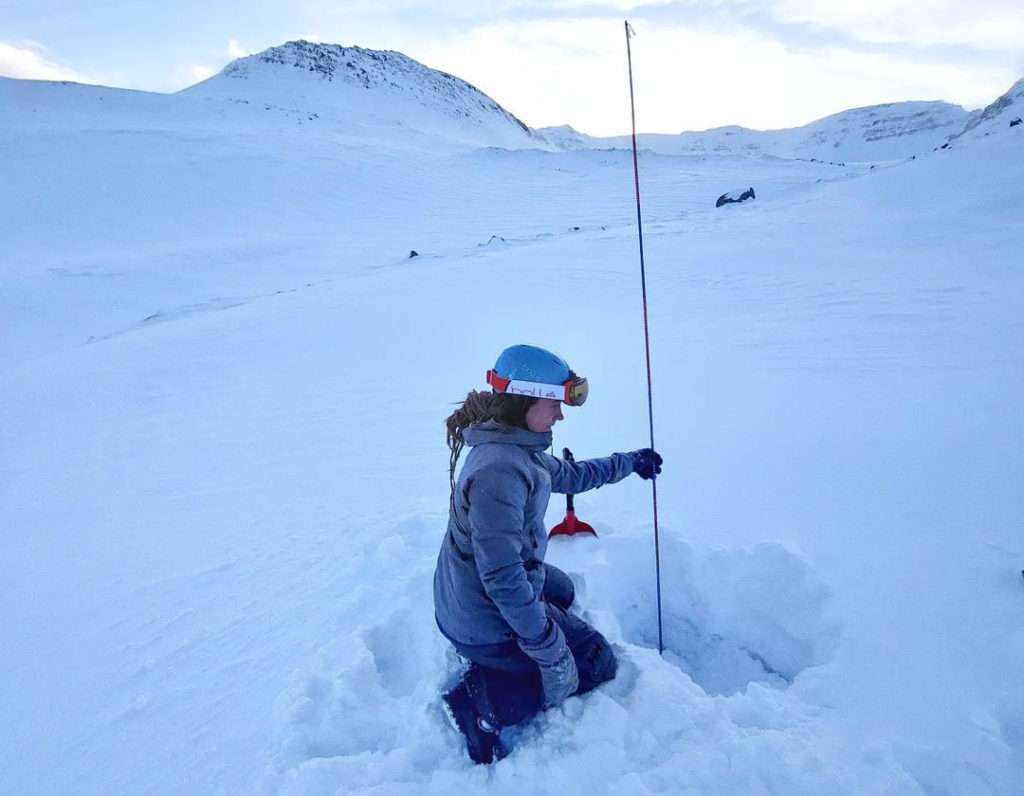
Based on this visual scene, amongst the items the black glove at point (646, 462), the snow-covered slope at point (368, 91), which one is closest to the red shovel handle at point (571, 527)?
the black glove at point (646, 462)

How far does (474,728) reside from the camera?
2295 millimetres

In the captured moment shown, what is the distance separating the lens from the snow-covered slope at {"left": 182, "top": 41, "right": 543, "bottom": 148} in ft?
177

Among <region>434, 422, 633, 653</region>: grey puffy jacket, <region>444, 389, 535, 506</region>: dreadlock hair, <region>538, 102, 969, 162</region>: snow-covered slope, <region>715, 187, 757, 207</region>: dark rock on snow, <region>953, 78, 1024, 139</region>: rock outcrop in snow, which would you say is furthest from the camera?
<region>538, 102, 969, 162</region>: snow-covered slope

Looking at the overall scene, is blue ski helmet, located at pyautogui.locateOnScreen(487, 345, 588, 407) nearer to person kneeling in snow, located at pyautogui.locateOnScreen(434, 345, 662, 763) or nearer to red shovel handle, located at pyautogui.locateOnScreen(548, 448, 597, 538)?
person kneeling in snow, located at pyautogui.locateOnScreen(434, 345, 662, 763)

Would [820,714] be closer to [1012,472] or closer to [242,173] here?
[1012,472]

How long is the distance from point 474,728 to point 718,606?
148 cm

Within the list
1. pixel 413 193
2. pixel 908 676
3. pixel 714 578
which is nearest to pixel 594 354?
pixel 714 578

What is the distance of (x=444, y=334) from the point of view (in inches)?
325

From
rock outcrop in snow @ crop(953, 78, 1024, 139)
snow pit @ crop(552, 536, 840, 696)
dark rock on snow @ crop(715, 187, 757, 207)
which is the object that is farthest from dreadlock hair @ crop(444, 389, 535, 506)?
rock outcrop in snow @ crop(953, 78, 1024, 139)

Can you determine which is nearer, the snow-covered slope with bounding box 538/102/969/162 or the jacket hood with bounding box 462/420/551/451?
the jacket hood with bounding box 462/420/551/451

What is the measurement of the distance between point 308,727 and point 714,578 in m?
2.05

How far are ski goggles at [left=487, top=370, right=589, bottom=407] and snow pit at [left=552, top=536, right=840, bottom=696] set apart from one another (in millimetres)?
1360

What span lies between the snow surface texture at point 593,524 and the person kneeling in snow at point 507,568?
0.51ft

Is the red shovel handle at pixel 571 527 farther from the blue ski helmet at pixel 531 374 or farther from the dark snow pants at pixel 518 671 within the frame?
the blue ski helmet at pixel 531 374
